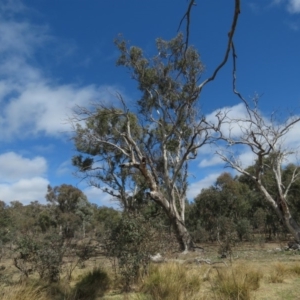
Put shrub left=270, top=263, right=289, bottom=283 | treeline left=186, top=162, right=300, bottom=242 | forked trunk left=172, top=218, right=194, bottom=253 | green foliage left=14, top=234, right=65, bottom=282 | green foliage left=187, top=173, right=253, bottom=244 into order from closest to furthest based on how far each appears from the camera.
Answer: shrub left=270, top=263, right=289, bottom=283, green foliage left=14, top=234, right=65, bottom=282, forked trunk left=172, top=218, right=194, bottom=253, treeline left=186, top=162, right=300, bottom=242, green foliage left=187, top=173, right=253, bottom=244

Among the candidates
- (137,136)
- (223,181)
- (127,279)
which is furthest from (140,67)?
(223,181)

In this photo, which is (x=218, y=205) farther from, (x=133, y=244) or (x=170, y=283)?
(x=170, y=283)

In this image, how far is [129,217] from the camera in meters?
8.48

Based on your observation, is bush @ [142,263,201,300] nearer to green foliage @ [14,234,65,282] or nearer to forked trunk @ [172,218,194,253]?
green foliage @ [14,234,65,282]

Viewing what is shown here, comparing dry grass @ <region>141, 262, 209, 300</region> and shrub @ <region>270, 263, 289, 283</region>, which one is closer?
dry grass @ <region>141, 262, 209, 300</region>

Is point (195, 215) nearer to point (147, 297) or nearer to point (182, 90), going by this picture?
point (182, 90)

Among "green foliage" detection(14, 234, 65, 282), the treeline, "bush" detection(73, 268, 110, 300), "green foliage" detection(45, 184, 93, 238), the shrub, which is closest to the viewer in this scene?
"bush" detection(73, 268, 110, 300)

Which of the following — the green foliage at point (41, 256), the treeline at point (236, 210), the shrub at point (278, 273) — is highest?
the treeline at point (236, 210)

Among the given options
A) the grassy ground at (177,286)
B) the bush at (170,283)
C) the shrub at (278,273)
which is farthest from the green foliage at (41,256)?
the shrub at (278,273)

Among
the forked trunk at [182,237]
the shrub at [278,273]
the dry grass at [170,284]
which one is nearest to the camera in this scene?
the dry grass at [170,284]

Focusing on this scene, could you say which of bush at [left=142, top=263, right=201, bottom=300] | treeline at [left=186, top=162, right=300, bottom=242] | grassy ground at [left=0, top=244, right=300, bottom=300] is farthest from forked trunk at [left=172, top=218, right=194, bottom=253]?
treeline at [left=186, top=162, right=300, bottom=242]

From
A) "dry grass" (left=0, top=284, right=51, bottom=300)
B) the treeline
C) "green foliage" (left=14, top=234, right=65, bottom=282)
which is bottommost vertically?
"dry grass" (left=0, top=284, right=51, bottom=300)

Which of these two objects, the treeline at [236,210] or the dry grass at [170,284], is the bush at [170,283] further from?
the treeline at [236,210]

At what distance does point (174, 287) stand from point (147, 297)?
0.48 m
